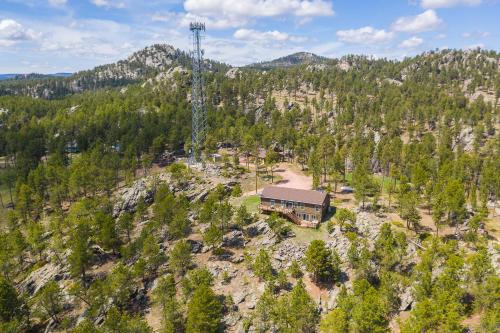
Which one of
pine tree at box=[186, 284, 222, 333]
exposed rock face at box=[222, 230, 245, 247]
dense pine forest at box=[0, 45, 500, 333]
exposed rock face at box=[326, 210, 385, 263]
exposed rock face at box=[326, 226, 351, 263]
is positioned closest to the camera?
pine tree at box=[186, 284, 222, 333]

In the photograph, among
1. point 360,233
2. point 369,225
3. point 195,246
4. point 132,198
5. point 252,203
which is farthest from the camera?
point 132,198

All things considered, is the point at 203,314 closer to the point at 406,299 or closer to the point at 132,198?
the point at 406,299

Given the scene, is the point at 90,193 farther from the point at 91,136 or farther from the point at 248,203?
the point at 248,203

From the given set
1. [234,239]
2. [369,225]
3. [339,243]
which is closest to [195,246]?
[234,239]

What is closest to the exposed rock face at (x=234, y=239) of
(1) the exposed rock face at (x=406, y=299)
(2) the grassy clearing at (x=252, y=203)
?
(2) the grassy clearing at (x=252, y=203)

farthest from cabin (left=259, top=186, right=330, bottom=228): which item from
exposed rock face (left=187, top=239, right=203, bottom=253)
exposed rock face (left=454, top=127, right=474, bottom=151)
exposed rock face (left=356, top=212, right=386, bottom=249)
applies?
exposed rock face (left=454, top=127, right=474, bottom=151)

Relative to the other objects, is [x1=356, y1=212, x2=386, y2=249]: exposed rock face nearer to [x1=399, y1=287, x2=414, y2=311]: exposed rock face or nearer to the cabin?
the cabin

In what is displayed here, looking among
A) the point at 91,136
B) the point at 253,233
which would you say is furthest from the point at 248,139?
the point at 91,136
